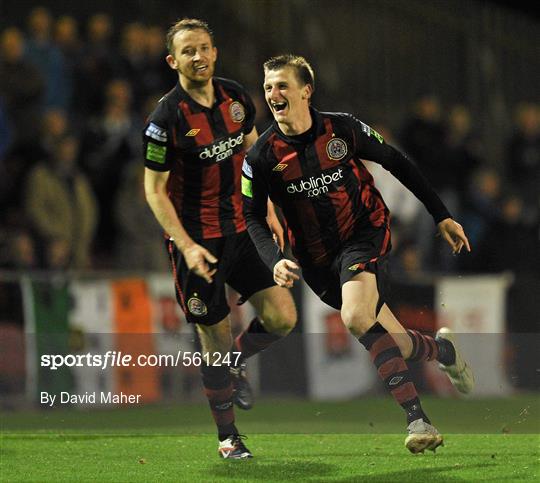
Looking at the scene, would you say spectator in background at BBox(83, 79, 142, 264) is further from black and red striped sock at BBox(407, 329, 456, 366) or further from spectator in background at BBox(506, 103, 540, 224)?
black and red striped sock at BBox(407, 329, 456, 366)

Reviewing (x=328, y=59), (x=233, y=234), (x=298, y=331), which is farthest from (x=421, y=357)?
(x=328, y=59)

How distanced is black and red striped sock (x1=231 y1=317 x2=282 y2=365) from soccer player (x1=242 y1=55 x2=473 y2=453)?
0.74m

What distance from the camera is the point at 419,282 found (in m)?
13.8

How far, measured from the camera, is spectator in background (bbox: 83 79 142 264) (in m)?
13.6

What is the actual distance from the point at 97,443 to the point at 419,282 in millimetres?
5416

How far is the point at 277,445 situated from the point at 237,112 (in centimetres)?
208

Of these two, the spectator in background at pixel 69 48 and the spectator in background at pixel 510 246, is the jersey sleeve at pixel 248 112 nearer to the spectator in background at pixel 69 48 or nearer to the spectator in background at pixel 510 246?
the spectator in background at pixel 69 48

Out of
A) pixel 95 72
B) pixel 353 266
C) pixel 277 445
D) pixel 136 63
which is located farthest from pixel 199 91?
pixel 136 63

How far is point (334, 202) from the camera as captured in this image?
8.05m

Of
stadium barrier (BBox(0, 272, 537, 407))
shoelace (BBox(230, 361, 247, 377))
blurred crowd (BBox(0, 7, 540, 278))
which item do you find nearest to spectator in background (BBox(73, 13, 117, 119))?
blurred crowd (BBox(0, 7, 540, 278))

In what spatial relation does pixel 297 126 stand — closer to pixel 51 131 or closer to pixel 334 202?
pixel 334 202

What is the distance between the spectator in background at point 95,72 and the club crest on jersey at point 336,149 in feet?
20.7

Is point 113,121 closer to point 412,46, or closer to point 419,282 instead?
point 419,282

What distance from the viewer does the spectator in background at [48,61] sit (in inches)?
540
